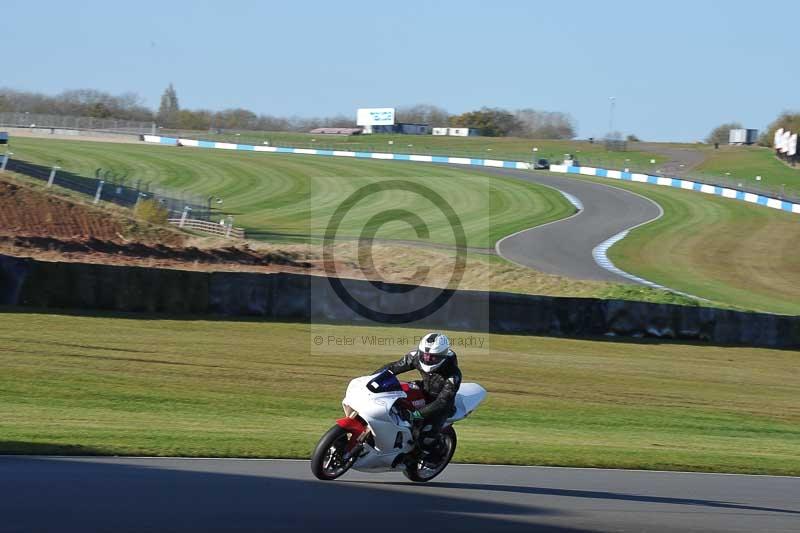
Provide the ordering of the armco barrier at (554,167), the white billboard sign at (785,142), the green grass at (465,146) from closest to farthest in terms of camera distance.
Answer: the armco barrier at (554,167), the white billboard sign at (785,142), the green grass at (465,146)

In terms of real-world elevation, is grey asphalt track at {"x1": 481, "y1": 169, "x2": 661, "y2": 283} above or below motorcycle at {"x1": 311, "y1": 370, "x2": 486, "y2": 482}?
below

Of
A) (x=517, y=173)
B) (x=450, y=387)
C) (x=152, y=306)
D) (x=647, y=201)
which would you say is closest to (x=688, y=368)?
(x=152, y=306)

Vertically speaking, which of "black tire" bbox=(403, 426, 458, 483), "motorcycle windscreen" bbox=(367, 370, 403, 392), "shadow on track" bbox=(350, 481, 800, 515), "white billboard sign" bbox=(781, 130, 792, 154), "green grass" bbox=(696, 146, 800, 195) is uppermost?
"white billboard sign" bbox=(781, 130, 792, 154)

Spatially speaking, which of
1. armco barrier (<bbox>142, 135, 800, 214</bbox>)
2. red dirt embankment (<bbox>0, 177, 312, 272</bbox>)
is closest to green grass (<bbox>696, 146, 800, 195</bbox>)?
armco barrier (<bbox>142, 135, 800, 214</bbox>)

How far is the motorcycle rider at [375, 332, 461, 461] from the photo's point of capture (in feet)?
33.4

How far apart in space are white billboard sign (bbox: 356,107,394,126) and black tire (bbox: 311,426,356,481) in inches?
5505

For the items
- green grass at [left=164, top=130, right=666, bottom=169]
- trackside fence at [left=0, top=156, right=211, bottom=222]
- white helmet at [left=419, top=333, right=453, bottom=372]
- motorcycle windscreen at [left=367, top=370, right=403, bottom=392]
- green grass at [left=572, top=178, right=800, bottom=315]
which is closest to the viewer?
motorcycle windscreen at [left=367, top=370, right=403, bottom=392]

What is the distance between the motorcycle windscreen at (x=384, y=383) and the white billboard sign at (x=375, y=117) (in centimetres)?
13953

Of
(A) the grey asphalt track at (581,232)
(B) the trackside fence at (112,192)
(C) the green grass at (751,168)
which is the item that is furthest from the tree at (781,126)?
(B) the trackside fence at (112,192)

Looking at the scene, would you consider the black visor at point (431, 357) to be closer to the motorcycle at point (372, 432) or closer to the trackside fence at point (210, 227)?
the motorcycle at point (372, 432)

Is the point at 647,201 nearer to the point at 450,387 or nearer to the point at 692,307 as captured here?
the point at 692,307

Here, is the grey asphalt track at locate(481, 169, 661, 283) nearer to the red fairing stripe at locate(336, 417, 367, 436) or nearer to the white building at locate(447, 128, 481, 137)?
the red fairing stripe at locate(336, 417, 367, 436)

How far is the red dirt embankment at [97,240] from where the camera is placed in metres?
30.9

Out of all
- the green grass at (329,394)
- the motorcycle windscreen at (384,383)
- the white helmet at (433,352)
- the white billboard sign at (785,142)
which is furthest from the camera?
the white billboard sign at (785,142)
